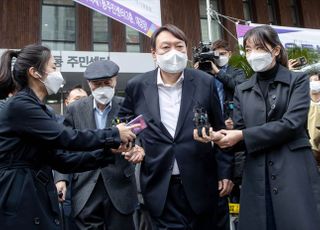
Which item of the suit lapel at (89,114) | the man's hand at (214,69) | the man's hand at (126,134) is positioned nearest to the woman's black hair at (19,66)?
the man's hand at (126,134)

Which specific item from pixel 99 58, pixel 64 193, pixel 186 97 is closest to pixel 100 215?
pixel 64 193

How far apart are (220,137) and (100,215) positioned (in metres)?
1.32

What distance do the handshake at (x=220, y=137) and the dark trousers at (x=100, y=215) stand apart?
3.60 feet

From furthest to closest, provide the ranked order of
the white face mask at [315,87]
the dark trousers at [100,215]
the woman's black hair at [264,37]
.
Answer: the white face mask at [315,87]
the dark trousers at [100,215]
the woman's black hair at [264,37]

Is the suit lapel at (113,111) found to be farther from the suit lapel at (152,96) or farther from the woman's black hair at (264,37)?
the woman's black hair at (264,37)

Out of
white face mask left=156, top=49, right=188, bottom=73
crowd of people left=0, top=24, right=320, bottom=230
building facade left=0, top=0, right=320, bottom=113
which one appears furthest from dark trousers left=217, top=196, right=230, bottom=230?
building facade left=0, top=0, right=320, bottom=113

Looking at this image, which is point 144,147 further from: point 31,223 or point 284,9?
point 284,9

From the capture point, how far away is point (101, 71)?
10.4ft

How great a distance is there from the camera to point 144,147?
2.60 metres

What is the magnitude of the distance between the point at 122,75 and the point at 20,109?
8862mm

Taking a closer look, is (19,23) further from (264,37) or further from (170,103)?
(264,37)

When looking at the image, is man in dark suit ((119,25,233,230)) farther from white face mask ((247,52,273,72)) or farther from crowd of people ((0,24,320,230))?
white face mask ((247,52,273,72))

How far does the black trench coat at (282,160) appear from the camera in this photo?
211cm

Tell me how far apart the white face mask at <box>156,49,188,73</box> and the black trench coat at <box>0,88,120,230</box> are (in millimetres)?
595
